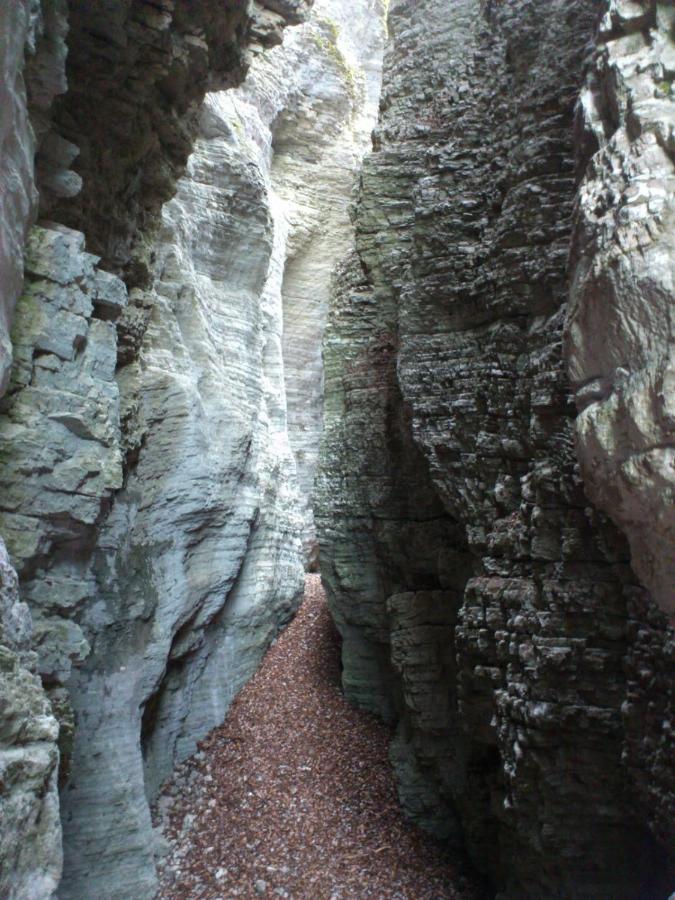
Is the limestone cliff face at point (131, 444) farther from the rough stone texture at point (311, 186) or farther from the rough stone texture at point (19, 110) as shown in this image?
the rough stone texture at point (311, 186)

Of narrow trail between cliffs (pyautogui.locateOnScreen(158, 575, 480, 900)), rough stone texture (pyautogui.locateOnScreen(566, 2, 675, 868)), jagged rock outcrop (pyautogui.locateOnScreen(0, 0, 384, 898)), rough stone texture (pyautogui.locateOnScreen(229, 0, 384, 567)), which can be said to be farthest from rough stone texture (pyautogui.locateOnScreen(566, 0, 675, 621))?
rough stone texture (pyautogui.locateOnScreen(229, 0, 384, 567))

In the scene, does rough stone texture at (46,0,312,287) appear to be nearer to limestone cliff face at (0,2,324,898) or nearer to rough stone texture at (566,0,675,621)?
limestone cliff face at (0,2,324,898)

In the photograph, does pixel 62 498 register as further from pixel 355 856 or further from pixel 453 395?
pixel 355 856

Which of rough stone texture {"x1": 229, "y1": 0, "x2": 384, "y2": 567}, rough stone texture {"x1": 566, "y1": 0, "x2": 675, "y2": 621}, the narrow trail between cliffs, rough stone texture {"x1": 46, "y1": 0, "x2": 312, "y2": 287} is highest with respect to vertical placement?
rough stone texture {"x1": 229, "y1": 0, "x2": 384, "y2": 567}

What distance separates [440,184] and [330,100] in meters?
10.7

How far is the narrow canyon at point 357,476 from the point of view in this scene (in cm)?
419

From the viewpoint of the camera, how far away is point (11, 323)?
16.6ft

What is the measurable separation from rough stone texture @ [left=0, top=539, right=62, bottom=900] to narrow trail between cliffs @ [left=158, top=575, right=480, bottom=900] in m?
4.59

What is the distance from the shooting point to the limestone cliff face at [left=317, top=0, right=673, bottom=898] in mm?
6039

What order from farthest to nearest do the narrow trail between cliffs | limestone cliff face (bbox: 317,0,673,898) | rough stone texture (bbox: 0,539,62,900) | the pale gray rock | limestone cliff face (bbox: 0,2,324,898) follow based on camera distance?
1. the narrow trail between cliffs
2. limestone cliff face (bbox: 317,0,673,898)
3. limestone cliff face (bbox: 0,2,324,898)
4. the pale gray rock
5. rough stone texture (bbox: 0,539,62,900)

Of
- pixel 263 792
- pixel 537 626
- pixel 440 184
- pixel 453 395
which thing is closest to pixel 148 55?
pixel 440 184

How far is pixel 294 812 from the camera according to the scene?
9117 mm

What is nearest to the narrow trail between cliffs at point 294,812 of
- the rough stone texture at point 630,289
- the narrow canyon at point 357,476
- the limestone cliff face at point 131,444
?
the narrow canyon at point 357,476


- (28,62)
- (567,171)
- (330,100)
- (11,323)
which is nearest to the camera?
(28,62)
